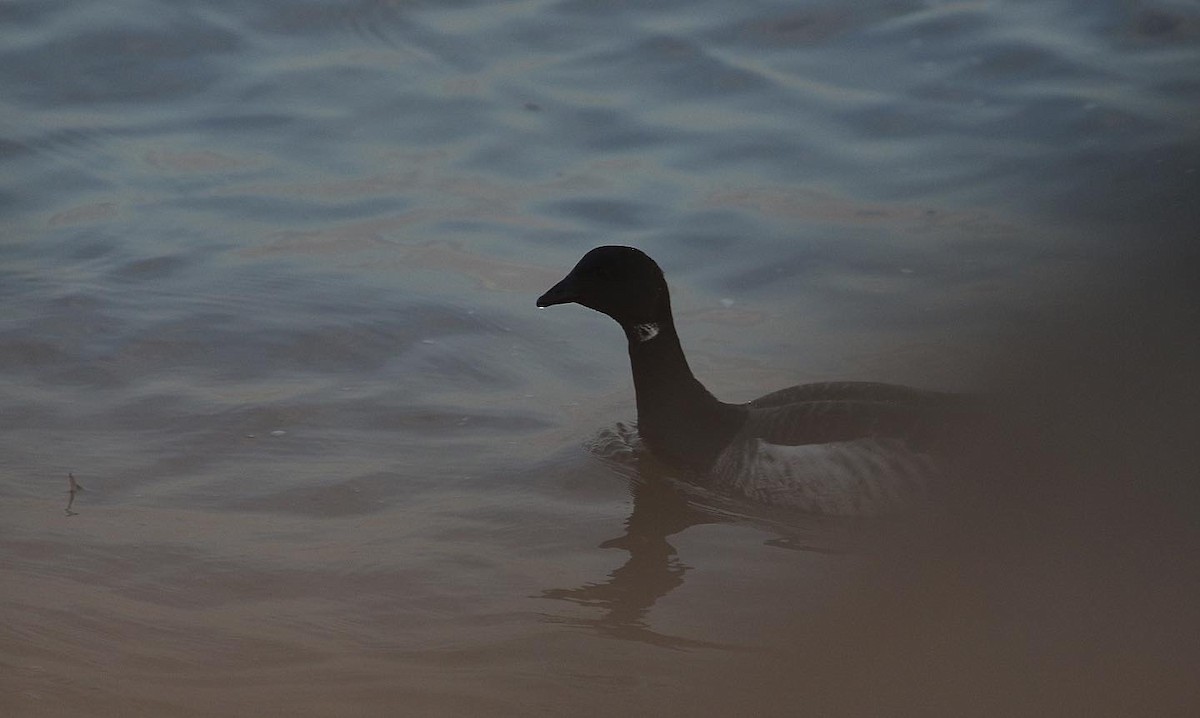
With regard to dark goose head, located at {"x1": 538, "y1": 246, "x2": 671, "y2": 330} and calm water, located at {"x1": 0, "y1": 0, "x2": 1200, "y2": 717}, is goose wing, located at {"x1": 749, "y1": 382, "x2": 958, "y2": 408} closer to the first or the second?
calm water, located at {"x1": 0, "y1": 0, "x2": 1200, "y2": 717}

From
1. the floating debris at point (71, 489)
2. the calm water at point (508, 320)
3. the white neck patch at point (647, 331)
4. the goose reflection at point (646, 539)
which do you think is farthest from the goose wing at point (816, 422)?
the floating debris at point (71, 489)

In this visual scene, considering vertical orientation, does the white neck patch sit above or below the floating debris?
above

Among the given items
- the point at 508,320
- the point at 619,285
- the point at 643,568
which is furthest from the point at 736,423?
the point at 508,320

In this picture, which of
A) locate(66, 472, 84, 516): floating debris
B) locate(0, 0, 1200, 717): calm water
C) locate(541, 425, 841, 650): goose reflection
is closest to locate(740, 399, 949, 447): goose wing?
locate(0, 0, 1200, 717): calm water

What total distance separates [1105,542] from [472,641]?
9.00ft

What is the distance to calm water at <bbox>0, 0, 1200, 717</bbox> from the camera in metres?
1.34

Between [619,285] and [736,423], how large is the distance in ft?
2.43

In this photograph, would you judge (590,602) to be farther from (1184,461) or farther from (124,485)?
(1184,461)

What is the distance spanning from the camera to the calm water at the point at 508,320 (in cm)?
134

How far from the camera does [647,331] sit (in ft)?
18.4

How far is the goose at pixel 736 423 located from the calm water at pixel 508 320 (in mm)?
158

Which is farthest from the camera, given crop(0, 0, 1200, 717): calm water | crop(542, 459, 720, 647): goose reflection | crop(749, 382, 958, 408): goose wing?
crop(749, 382, 958, 408): goose wing

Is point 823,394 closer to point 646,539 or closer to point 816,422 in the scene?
point 816,422

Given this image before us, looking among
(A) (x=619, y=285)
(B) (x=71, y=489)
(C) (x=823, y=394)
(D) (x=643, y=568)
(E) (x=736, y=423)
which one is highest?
(A) (x=619, y=285)
